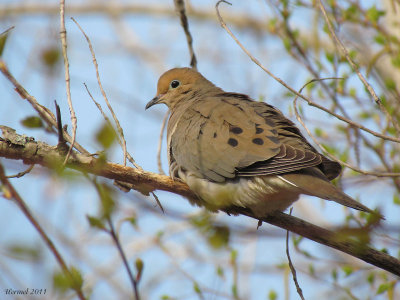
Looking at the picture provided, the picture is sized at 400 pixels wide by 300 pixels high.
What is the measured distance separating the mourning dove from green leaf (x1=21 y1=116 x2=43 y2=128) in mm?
1133

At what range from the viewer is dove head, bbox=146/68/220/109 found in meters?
5.20

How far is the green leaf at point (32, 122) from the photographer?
196 cm

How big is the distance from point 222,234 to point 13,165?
699 millimetres

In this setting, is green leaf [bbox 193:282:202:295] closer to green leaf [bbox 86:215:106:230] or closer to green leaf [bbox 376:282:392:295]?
green leaf [bbox 376:282:392:295]

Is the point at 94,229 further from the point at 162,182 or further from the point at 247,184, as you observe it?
the point at 247,184

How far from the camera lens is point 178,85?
523 cm

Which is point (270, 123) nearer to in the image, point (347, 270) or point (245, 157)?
point (245, 157)

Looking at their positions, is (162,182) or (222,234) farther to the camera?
(162,182)

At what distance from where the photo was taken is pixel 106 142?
159 cm

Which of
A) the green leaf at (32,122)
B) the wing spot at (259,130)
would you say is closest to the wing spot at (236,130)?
the wing spot at (259,130)

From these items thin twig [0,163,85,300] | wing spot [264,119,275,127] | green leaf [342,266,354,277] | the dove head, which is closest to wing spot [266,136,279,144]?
wing spot [264,119,275,127]

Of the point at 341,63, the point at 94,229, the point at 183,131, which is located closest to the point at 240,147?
the point at 183,131

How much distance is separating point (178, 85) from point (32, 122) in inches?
131

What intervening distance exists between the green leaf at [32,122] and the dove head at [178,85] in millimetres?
3209
